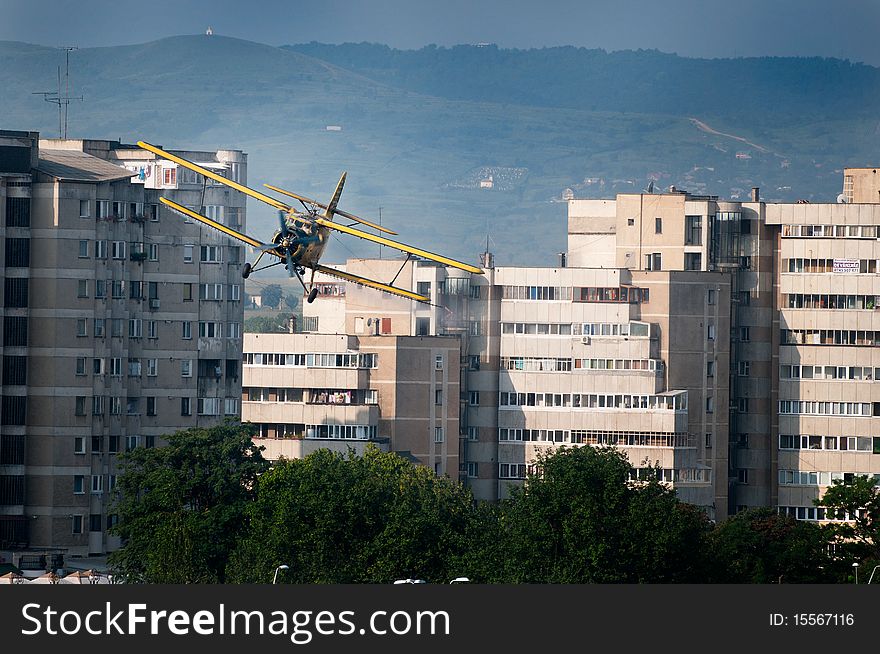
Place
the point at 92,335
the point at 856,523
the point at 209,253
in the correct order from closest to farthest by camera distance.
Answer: the point at 856,523 → the point at 92,335 → the point at 209,253

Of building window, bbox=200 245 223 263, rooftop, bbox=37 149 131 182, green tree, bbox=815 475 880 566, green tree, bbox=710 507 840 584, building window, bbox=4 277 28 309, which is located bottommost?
green tree, bbox=710 507 840 584

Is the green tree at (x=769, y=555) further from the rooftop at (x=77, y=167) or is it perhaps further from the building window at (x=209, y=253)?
the rooftop at (x=77, y=167)

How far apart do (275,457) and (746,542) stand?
1914 inches

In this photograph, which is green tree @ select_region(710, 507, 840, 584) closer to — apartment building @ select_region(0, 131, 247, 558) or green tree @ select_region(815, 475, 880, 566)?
green tree @ select_region(815, 475, 880, 566)

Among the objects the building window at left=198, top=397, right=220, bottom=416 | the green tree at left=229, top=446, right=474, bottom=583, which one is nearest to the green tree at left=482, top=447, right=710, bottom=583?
the green tree at left=229, top=446, right=474, bottom=583

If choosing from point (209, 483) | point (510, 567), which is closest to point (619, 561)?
point (510, 567)

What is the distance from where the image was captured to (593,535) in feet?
425

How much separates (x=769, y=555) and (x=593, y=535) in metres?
A: 38.7

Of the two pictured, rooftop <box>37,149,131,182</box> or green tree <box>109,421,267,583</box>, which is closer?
green tree <box>109,421,267,583</box>

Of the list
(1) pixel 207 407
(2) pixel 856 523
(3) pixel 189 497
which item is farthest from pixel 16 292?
(2) pixel 856 523

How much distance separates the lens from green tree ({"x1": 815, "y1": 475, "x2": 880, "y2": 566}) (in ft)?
501

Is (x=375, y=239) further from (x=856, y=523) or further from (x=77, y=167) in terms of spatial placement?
(x=77, y=167)

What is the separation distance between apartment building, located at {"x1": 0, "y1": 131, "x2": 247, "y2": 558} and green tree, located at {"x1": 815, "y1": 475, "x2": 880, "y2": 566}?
50.2m

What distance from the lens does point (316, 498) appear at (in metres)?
139
